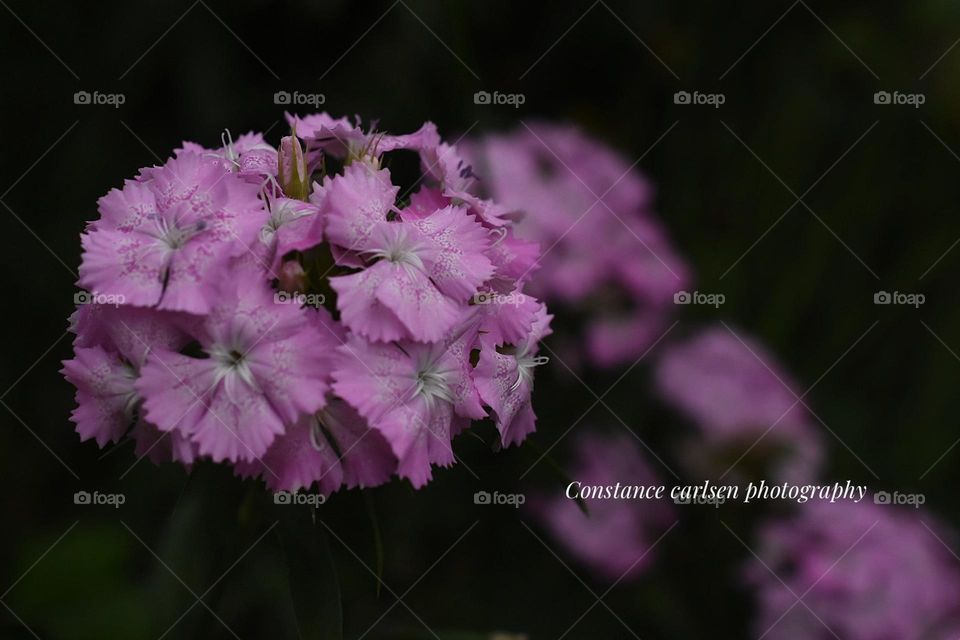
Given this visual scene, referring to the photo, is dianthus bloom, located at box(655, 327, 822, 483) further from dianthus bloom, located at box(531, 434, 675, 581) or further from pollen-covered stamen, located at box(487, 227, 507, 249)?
pollen-covered stamen, located at box(487, 227, 507, 249)

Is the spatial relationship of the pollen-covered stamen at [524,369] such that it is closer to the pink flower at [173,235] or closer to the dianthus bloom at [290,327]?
the dianthus bloom at [290,327]

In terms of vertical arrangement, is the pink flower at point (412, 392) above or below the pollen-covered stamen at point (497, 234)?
below

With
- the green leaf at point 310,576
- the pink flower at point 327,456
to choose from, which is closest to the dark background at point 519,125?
the green leaf at point 310,576

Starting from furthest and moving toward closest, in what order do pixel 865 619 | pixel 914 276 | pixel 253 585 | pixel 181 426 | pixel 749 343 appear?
pixel 914 276
pixel 749 343
pixel 253 585
pixel 865 619
pixel 181 426

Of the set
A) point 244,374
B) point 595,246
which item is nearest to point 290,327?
point 244,374

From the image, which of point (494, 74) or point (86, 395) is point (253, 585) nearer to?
point (86, 395)

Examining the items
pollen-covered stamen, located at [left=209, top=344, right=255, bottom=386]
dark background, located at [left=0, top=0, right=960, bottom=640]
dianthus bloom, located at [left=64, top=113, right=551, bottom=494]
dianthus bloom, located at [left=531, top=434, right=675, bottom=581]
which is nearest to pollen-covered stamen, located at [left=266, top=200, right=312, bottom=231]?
dianthus bloom, located at [left=64, top=113, right=551, bottom=494]

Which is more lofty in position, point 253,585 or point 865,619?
point 253,585

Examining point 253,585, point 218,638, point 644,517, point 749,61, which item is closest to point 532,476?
point 644,517
